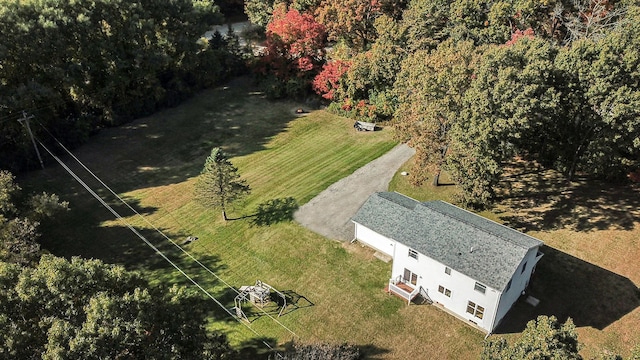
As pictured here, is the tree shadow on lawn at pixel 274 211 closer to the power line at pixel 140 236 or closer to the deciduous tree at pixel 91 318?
the power line at pixel 140 236

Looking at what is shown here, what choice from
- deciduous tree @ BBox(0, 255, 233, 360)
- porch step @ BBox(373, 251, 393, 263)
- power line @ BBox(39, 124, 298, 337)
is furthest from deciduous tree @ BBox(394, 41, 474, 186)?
deciduous tree @ BBox(0, 255, 233, 360)

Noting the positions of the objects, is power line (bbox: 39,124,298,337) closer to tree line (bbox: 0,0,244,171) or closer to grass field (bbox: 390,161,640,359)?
tree line (bbox: 0,0,244,171)

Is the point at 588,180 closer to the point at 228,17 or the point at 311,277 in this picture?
the point at 311,277

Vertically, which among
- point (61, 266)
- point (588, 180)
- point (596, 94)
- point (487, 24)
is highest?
point (487, 24)

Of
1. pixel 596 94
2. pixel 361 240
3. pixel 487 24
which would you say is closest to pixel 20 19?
pixel 361 240

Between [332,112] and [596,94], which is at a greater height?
[596,94]

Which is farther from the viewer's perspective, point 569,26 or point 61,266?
point 569,26

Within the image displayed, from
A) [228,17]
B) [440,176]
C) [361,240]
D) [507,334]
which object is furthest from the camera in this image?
[228,17]
